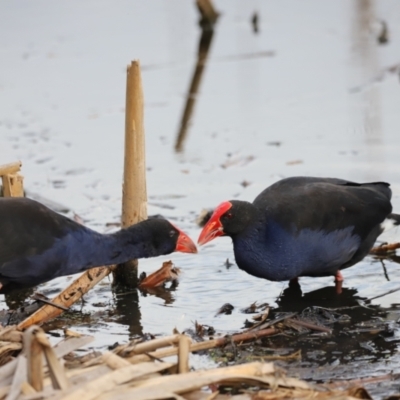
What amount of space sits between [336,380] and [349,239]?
1.66 metres

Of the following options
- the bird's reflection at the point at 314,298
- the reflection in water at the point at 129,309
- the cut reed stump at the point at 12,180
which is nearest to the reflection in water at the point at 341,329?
the bird's reflection at the point at 314,298

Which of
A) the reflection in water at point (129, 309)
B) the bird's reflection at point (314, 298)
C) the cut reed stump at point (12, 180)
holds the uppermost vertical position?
the cut reed stump at point (12, 180)

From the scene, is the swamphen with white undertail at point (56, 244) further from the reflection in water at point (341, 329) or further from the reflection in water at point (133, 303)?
the reflection in water at point (341, 329)

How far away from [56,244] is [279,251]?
141 centimetres

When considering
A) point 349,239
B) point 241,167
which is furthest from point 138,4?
point 349,239

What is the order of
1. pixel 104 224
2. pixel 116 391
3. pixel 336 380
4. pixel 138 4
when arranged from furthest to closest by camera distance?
pixel 138 4
pixel 104 224
pixel 336 380
pixel 116 391

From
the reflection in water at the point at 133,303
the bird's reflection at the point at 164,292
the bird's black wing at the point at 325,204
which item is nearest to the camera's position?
the reflection in water at the point at 133,303

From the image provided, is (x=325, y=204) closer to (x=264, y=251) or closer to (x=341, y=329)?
(x=264, y=251)

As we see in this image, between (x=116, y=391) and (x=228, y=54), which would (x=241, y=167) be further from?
(x=116, y=391)

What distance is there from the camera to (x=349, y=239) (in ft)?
21.4


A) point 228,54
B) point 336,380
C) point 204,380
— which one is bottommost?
point 336,380

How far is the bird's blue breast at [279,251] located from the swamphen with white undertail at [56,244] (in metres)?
0.36

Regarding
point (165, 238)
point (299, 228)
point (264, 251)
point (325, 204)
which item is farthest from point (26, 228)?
point (325, 204)

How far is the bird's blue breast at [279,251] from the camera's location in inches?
243
